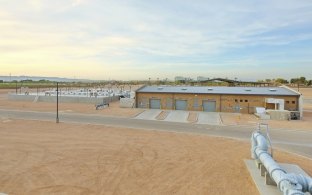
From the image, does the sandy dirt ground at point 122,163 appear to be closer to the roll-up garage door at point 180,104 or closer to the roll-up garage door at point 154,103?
the roll-up garage door at point 180,104

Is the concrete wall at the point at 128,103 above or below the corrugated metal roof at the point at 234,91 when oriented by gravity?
below

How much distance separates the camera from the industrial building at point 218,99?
38.5 meters

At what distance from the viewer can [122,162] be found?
15953mm

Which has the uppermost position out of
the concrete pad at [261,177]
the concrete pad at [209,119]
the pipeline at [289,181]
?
the pipeline at [289,181]

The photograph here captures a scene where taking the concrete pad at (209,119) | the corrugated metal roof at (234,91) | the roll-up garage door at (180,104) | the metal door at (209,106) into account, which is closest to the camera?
the concrete pad at (209,119)

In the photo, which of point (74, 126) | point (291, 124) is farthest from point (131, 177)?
point (291, 124)

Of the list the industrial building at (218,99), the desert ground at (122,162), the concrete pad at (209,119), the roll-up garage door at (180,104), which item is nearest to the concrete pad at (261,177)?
the desert ground at (122,162)

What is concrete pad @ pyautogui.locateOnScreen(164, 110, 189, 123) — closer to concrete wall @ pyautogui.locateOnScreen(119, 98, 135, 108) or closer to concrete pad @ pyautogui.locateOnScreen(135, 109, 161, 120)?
concrete pad @ pyautogui.locateOnScreen(135, 109, 161, 120)

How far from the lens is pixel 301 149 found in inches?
792

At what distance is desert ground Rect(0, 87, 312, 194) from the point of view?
40.6ft

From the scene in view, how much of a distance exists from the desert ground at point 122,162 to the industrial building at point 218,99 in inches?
717

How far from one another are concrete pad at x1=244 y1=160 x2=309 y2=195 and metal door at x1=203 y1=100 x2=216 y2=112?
25.9 meters

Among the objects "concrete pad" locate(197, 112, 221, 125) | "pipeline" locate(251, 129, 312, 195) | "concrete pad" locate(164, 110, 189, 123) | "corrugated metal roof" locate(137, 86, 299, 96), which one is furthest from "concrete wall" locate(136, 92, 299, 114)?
"pipeline" locate(251, 129, 312, 195)

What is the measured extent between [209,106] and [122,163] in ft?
92.8
